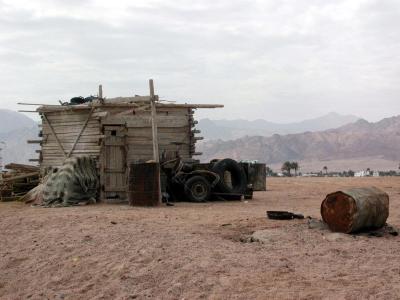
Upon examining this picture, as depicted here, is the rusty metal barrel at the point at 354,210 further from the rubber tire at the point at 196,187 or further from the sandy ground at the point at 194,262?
the rubber tire at the point at 196,187

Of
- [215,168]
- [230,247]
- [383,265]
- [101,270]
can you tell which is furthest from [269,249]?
[215,168]

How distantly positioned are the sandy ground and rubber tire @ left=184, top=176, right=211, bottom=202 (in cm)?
649

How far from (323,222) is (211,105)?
12080 mm

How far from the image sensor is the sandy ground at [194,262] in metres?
6.67

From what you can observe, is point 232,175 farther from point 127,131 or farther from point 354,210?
point 354,210

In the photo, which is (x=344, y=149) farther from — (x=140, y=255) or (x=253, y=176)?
(x=140, y=255)

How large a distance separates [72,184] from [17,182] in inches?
219

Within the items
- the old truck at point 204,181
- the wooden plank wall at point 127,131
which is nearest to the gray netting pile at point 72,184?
the wooden plank wall at point 127,131

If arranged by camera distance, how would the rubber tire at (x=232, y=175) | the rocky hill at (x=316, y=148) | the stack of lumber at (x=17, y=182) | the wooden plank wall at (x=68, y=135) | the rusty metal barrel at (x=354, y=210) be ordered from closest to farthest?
the rusty metal barrel at (x=354, y=210) → the rubber tire at (x=232, y=175) → the wooden plank wall at (x=68, y=135) → the stack of lumber at (x=17, y=182) → the rocky hill at (x=316, y=148)

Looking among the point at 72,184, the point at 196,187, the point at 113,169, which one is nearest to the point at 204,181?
the point at 196,187

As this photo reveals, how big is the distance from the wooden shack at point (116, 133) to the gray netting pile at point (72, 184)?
0.39 metres

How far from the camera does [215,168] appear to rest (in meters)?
18.8

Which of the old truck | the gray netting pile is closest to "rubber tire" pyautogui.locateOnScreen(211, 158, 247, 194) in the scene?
the old truck

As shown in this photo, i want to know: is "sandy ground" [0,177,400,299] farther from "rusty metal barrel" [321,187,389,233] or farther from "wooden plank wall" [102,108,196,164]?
"wooden plank wall" [102,108,196,164]
